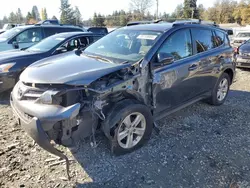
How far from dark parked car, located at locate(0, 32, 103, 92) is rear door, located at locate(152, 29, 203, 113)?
8.26 ft

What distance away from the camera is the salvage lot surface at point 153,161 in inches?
107

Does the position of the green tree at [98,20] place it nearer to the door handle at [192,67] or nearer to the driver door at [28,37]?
the driver door at [28,37]

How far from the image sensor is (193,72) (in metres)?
4.01

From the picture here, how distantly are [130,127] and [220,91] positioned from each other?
111 inches

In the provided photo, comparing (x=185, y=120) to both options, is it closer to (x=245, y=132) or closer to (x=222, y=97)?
(x=245, y=132)

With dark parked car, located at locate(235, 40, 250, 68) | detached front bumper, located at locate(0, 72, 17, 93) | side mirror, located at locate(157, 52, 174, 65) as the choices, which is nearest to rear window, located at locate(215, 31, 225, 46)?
side mirror, located at locate(157, 52, 174, 65)

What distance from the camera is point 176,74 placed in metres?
3.65

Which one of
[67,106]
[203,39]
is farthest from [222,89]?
[67,106]

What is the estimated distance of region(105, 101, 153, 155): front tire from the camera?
9.68ft

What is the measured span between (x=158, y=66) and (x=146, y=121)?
0.81 m

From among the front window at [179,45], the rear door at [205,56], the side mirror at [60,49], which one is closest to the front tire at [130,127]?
the front window at [179,45]

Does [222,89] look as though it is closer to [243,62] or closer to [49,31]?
[243,62]

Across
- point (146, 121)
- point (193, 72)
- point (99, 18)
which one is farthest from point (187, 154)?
point (99, 18)

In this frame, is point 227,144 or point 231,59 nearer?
point 227,144
